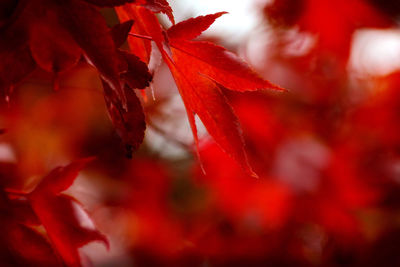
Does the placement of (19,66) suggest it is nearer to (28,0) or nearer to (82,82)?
(28,0)

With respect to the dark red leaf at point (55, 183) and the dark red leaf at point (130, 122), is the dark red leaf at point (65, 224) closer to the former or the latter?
the dark red leaf at point (55, 183)

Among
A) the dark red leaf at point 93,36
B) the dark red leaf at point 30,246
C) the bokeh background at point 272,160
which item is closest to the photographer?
the dark red leaf at point 93,36

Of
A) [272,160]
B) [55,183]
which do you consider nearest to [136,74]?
[55,183]

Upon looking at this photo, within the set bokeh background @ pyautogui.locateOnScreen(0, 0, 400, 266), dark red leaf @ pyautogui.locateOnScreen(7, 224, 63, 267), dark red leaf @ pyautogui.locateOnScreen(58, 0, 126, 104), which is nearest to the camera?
dark red leaf @ pyautogui.locateOnScreen(58, 0, 126, 104)

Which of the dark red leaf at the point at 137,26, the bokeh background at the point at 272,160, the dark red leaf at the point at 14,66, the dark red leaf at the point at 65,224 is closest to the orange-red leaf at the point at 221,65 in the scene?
the dark red leaf at the point at 137,26

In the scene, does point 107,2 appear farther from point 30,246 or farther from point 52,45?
point 30,246

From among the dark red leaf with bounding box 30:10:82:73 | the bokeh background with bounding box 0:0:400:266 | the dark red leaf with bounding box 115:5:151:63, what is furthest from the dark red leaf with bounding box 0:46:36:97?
the bokeh background with bounding box 0:0:400:266

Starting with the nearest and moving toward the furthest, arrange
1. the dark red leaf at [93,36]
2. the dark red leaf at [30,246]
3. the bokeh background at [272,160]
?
the dark red leaf at [93,36] < the dark red leaf at [30,246] < the bokeh background at [272,160]

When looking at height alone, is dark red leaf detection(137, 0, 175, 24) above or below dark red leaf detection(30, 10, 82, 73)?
above

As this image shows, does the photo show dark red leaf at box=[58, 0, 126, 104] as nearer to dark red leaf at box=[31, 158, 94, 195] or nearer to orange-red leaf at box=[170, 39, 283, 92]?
orange-red leaf at box=[170, 39, 283, 92]
